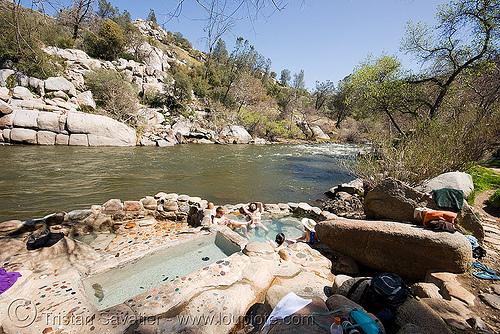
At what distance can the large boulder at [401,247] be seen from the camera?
303 cm

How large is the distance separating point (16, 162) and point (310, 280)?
1400 centimetres

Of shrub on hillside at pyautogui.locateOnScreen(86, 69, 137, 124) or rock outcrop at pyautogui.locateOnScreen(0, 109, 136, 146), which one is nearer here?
rock outcrop at pyautogui.locateOnScreen(0, 109, 136, 146)

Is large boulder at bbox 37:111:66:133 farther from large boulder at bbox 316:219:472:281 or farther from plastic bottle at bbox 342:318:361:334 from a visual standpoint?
plastic bottle at bbox 342:318:361:334

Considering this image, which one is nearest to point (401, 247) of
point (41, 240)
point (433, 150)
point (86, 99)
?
point (433, 150)

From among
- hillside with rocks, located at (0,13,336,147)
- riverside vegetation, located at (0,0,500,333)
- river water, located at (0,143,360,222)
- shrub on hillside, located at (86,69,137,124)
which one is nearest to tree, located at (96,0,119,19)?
riverside vegetation, located at (0,0,500,333)

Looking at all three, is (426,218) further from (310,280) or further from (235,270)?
(235,270)

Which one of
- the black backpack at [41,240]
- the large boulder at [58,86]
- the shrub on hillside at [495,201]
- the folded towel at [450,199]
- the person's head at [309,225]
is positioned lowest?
the black backpack at [41,240]

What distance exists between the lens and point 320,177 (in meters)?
11.9

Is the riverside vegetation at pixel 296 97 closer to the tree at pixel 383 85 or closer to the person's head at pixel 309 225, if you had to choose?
the tree at pixel 383 85

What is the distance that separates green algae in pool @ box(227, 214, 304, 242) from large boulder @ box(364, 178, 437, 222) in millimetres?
2118

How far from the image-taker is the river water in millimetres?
6574

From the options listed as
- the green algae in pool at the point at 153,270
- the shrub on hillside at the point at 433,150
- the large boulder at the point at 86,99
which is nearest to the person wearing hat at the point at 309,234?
the green algae in pool at the point at 153,270

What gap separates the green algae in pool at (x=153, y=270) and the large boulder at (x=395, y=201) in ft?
11.9

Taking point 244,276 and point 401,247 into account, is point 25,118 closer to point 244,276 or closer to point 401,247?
point 244,276
